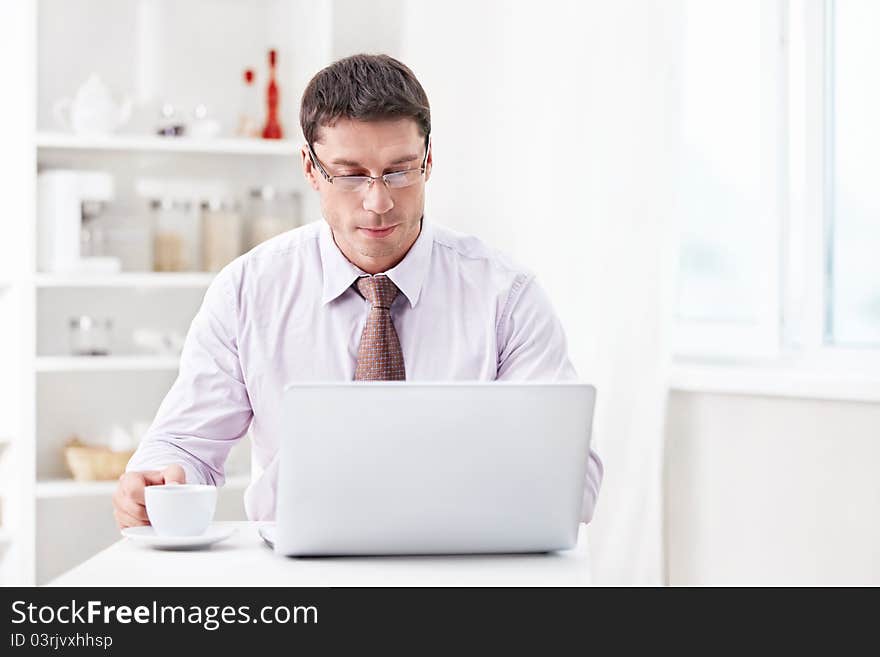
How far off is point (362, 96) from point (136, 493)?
0.65 m

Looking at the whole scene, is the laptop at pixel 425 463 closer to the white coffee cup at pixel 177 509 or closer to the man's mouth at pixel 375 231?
the white coffee cup at pixel 177 509

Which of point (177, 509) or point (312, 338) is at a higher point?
point (312, 338)

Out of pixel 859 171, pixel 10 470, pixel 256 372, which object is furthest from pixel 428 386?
pixel 10 470

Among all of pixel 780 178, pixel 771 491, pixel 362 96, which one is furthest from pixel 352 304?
pixel 780 178

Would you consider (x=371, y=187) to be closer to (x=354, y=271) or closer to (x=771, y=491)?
(x=354, y=271)

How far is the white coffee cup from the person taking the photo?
1.32 meters

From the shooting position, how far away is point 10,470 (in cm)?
306

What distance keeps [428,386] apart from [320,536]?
0.20 metres

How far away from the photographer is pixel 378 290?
1796mm

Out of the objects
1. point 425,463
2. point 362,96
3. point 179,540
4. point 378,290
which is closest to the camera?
point 425,463

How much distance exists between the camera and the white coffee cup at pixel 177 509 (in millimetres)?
1316

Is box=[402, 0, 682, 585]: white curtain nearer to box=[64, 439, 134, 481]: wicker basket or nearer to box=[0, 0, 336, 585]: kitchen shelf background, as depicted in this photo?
box=[0, 0, 336, 585]: kitchen shelf background

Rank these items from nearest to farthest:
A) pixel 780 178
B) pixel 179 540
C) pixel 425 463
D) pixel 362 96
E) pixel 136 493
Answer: pixel 425 463, pixel 179 540, pixel 136 493, pixel 362 96, pixel 780 178
